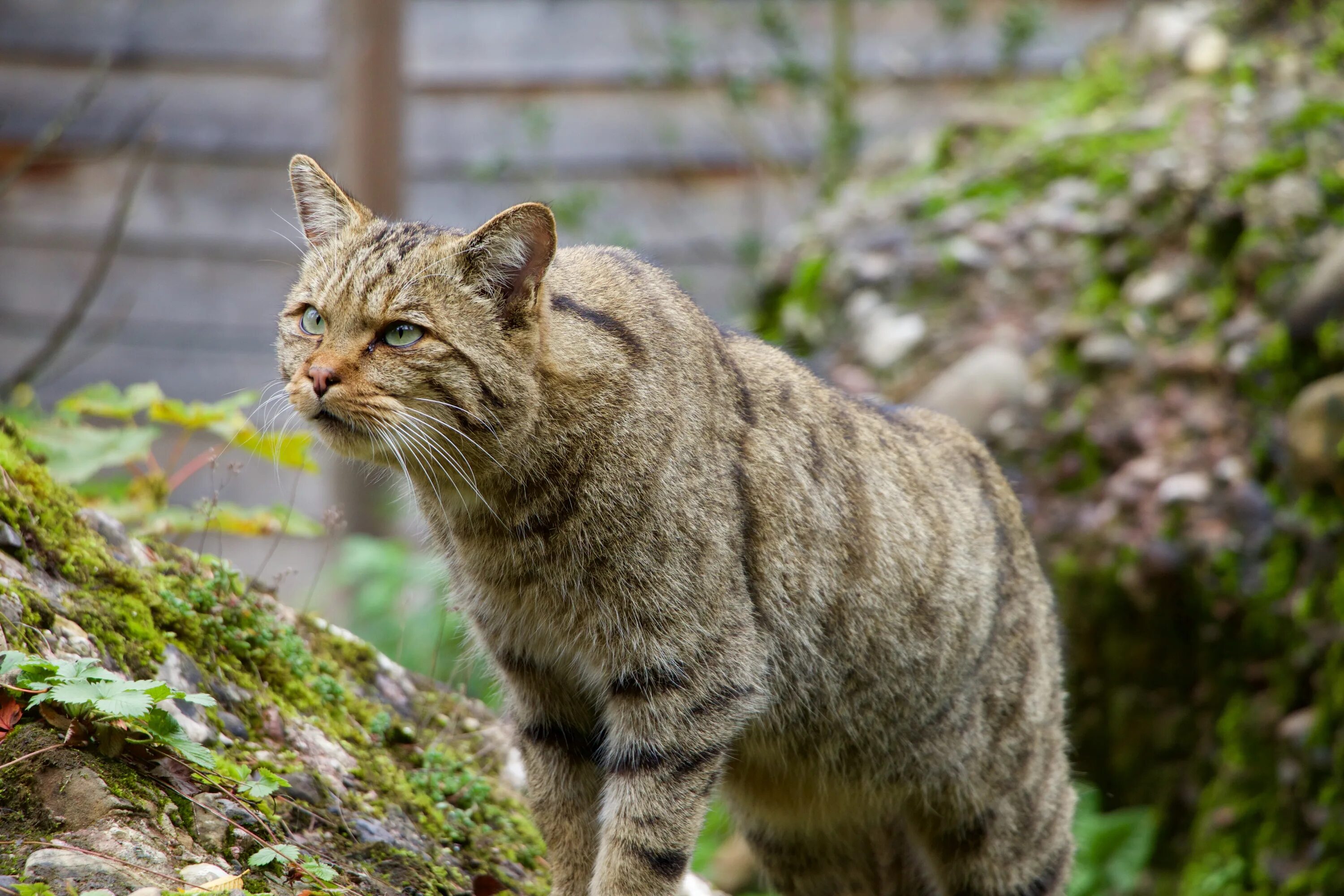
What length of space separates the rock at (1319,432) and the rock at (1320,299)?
23cm

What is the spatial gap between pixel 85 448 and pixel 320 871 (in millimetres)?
1726

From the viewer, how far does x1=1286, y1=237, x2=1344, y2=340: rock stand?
442cm

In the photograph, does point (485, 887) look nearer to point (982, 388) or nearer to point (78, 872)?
point (78, 872)

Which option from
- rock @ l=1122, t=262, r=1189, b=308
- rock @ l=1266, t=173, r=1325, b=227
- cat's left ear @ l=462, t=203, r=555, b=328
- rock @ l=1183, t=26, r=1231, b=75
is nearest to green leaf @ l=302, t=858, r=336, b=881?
cat's left ear @ l=462, t=203, r=555, b=328

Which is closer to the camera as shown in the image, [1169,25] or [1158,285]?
→ [1158,285]

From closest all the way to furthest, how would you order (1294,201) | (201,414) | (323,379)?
(323,379) → (201,414) → (1294,201)

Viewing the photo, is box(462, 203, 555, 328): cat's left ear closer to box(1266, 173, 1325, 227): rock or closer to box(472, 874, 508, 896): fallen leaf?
box(472, 874, 508, 896): fallen leaf

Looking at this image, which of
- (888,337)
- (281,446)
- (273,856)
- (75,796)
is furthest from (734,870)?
(75,796)

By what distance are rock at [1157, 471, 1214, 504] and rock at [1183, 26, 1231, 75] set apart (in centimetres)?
296

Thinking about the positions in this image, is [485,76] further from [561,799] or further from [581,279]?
[561,799]

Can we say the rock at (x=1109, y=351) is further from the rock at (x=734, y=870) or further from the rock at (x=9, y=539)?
the rock at (x=9, y=539)

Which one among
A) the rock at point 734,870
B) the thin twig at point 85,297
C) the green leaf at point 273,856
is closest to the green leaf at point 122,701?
the green leaf at point 273,856

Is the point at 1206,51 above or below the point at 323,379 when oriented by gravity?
above

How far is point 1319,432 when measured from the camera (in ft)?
14.0
